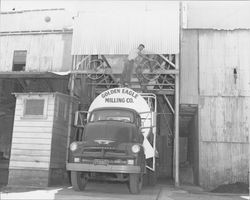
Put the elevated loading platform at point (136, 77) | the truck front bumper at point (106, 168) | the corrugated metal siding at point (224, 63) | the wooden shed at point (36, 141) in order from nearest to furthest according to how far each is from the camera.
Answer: the truck front bumper at point (106, 168), the wooden shed at point (36, 141), the elevated loading platform at point (136, 77), the corrugated metal siding at point (224, 63)

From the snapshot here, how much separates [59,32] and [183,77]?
6717 millimetres

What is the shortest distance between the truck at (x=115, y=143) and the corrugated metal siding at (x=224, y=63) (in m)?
5.02

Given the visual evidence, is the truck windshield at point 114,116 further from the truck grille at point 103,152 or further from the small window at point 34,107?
the small window at point 34,107

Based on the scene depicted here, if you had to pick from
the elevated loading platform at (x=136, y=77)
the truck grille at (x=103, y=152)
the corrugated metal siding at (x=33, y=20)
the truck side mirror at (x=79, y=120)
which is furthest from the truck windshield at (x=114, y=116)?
the corrugated metal siding at (x=33, y=20)

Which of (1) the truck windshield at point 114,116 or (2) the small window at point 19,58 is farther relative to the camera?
(2) the small window at point 19,58

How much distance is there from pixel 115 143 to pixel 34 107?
4.54 metres

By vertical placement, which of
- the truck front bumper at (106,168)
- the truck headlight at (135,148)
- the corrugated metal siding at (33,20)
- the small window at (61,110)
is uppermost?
the corrugated metal siding at (33,20)

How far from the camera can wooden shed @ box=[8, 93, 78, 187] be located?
12.6m

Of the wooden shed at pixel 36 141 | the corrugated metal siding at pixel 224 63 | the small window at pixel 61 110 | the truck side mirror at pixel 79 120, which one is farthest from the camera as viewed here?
the corrugated metal siding at pixel 224 63

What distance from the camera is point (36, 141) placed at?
12.8 m

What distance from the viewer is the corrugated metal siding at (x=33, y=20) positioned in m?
24.5

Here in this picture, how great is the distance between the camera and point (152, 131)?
39.7ft

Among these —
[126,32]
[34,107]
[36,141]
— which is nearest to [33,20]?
[126,32]

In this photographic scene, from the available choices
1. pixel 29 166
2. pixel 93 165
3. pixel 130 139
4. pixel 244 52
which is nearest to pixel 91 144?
pixel 93 165
